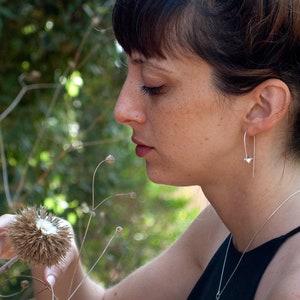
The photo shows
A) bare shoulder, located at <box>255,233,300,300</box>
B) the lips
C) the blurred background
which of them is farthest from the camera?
the blurred background

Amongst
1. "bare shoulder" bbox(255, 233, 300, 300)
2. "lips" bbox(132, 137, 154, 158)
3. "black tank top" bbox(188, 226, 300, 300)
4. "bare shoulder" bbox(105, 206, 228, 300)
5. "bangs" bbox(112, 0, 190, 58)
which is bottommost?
"bare shoulder" bbox(105, 206, 228, 300)

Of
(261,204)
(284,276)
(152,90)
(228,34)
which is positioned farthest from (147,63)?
(284,276)

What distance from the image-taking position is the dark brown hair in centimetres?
145

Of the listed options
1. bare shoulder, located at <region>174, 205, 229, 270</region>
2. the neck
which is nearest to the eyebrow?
the neck

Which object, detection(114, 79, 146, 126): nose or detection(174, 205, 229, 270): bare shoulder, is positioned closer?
detection(114, 79, 146, 126): nose

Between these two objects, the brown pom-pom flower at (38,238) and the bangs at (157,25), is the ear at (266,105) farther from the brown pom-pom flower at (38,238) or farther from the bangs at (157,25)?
the brown pom-pom flower at (38,238)

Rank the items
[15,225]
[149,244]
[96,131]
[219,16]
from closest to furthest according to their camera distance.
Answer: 1. [15,225]
2. [219,16]
3. [96,131]
4. [149,244]

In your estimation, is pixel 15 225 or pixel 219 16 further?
pixel 219 16

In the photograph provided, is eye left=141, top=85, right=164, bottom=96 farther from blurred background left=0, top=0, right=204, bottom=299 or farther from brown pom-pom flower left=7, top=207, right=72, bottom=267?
blurred background left=0, top=0, right=204, bottom=299

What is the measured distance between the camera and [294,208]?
59.0 inches

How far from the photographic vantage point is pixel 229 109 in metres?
1.48

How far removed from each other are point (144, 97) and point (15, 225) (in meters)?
0.33

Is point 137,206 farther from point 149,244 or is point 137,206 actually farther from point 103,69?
point 103,69

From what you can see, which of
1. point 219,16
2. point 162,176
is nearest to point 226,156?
point 162,176
